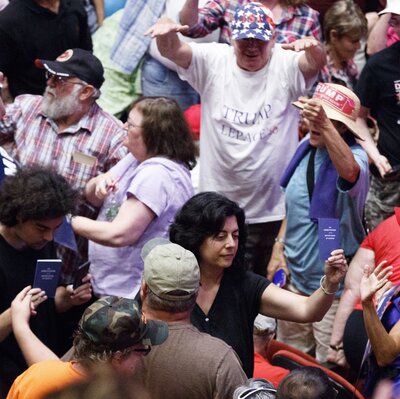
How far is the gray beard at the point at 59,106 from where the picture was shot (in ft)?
18.3

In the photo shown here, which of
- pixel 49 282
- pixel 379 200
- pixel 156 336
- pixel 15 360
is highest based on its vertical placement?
pixel 156 336

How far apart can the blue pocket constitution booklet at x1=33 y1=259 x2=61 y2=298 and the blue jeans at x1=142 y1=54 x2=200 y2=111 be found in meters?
2.78

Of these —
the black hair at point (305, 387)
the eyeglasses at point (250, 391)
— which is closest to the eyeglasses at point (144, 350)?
the eyeglasses at point (250, 391)

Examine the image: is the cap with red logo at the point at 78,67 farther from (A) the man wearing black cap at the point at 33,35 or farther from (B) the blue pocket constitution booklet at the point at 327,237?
(B) the blue pocket constitution booklet at the point at 327,237

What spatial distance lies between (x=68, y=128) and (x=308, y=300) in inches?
77.8

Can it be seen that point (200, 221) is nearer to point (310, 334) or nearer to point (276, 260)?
point (310, 334)

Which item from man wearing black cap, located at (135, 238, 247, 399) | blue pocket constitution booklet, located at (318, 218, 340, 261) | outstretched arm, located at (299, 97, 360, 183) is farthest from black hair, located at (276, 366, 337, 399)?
outstretched arm, located at (299, 97, 360, 183)

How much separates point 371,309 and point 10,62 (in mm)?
3077

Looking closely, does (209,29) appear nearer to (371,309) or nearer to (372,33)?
(372,33)

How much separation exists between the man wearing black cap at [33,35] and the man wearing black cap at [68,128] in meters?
0.53

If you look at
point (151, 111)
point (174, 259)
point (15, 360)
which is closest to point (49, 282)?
point (15, 360)

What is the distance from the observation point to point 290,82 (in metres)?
5.62

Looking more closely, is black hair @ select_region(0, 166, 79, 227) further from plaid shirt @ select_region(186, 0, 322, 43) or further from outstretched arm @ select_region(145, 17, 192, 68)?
plaid shirt @ select_region(186, 0, 322, 43)

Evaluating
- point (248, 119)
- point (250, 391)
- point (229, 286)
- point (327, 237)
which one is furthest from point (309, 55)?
point (250, 391)
